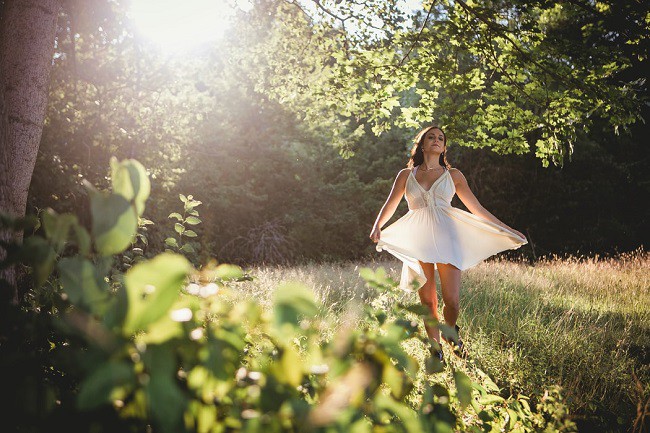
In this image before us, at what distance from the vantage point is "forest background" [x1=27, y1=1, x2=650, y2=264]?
5.58 meters

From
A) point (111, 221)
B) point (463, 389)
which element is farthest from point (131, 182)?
point (463, 389)

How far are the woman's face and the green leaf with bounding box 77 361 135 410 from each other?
13.6 feet

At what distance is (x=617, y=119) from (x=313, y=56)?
14.5 ft

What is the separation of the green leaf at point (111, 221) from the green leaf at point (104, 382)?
0.16 meters

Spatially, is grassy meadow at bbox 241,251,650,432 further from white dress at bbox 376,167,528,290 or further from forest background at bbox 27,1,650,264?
forest background at bbox 27,1,650,264

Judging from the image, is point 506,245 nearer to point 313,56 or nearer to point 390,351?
point 390,351

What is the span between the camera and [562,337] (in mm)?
3996

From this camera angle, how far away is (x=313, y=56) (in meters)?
7.19

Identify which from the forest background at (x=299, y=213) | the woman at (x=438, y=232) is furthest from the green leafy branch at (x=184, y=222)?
the woman at (x=438, y=232)

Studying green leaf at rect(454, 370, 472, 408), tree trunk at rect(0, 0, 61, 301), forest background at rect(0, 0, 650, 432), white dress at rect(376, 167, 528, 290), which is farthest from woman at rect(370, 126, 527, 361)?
green leaf at rect(454, 370, 472, 408)

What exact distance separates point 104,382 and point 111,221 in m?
0.21

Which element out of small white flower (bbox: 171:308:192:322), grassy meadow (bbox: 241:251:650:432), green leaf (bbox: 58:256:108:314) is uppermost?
green leaf (bbox: 58:256:108:314)

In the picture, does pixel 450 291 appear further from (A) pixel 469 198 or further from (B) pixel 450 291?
(A) pixel 469 198

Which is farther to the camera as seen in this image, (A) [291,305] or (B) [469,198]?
(B) [469,198]
